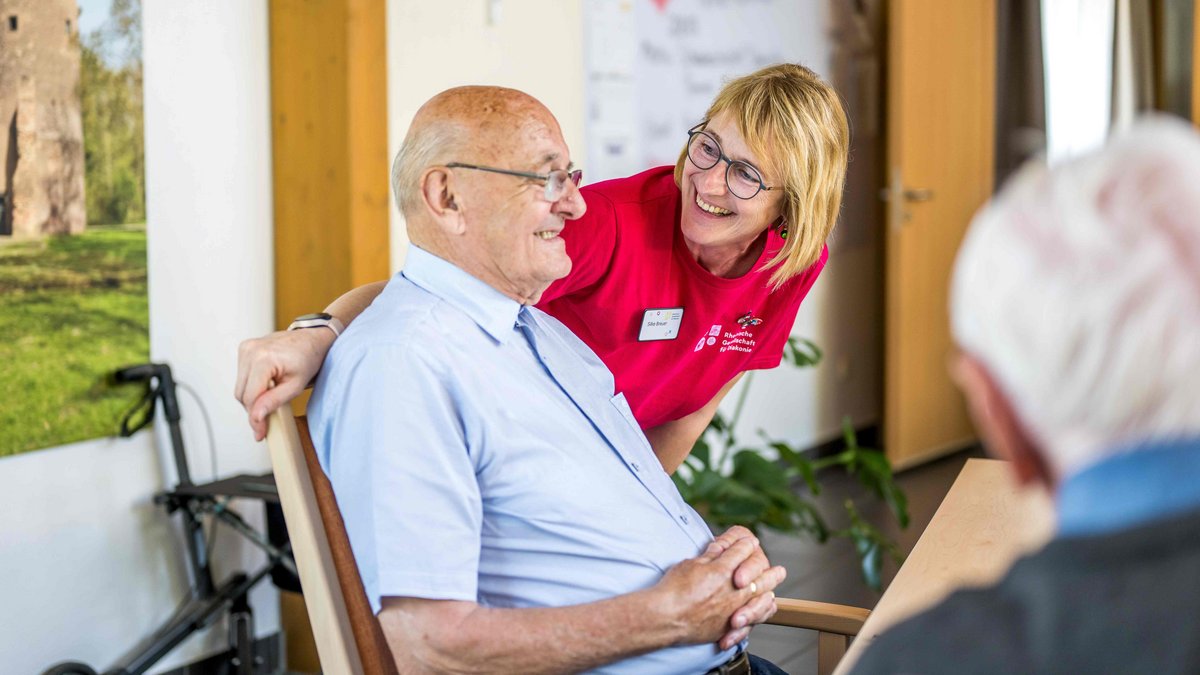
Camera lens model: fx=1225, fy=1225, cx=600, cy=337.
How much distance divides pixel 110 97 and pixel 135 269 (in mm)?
380

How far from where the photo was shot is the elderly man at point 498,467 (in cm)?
129

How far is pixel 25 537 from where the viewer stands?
256cm

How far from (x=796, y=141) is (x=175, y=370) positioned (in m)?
1.68

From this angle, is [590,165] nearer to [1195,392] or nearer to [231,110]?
[231,110]

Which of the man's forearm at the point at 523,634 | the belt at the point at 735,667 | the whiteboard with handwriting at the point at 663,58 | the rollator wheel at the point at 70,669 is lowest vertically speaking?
the rollator wheel at the point at 70,669

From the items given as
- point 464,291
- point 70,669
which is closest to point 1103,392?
A: point 464,291

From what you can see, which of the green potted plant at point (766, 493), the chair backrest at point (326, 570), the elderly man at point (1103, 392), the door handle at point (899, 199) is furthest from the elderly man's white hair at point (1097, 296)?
the door handle at point (899, 199)

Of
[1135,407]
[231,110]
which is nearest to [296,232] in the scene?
[231,110]

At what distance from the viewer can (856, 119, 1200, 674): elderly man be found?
68 centimetres

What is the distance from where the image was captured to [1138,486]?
2.29 feet

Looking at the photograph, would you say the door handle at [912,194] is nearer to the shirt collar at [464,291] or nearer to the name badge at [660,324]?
the name badge at [660,324]

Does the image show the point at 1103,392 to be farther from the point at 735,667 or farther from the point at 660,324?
the point at 660,324

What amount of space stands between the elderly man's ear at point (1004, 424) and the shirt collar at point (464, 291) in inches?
31.1

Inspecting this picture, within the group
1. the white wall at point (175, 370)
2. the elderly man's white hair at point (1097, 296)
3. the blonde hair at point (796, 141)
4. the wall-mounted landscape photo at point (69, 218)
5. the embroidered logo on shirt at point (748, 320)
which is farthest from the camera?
the white wall at point (175, 370)
